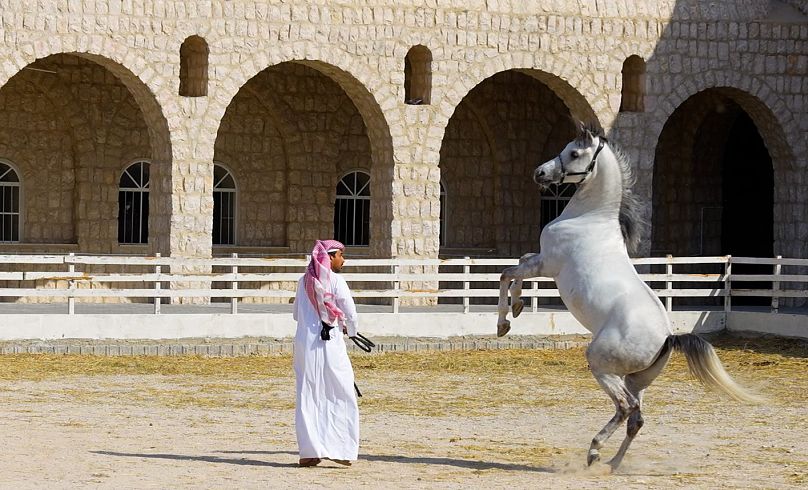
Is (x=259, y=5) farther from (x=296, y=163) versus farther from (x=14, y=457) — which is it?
(x=14, y=457)

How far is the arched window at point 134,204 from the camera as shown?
25094mm

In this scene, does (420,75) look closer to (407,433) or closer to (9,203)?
(9,203)

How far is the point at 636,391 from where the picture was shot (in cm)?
1049

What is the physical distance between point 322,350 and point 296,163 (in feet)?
50.8

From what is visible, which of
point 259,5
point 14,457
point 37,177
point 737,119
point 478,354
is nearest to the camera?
point 14,457

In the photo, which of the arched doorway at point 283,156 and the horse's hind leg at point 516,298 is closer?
the horse's hind leg at point 516,298

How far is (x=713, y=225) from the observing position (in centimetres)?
2780

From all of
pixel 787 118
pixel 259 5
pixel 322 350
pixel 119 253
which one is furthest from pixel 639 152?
pixel 322 350

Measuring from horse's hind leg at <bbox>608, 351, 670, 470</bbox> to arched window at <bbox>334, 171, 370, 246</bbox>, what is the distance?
1618 centimetres

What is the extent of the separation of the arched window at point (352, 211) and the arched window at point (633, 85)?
451 cm

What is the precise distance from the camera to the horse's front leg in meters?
10.3

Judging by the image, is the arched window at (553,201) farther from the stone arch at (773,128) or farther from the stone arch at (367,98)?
the stone arch at (367,98)

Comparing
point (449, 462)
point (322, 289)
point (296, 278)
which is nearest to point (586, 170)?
point (322, 289)

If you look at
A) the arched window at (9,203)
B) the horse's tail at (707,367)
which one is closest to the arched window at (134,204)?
the arched window at (9,203)
